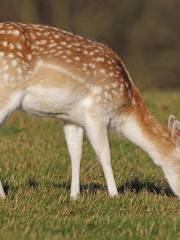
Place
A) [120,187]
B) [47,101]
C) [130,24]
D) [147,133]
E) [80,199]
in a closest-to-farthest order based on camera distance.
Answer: [80,199], [47,101], [147,133], [120,187], [130,24]

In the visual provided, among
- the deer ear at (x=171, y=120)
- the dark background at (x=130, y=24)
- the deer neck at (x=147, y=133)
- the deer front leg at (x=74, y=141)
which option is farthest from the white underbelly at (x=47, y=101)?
the dark background at (x=130, y=24)

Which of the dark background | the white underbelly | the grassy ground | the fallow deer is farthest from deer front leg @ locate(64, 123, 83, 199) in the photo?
the dark background

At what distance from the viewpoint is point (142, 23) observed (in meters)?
26.5

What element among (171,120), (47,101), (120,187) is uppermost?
(47,101)

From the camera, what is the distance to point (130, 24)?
26984 mm

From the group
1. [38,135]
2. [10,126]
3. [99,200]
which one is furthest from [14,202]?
[10,126]

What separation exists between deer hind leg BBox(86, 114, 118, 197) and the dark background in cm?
1777

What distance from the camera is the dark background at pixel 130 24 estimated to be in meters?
25.9

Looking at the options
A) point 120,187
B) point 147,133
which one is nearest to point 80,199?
point 147,133

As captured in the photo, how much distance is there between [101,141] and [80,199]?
31.7 inches

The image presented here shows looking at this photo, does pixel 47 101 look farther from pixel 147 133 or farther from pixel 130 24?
pixel 130 24

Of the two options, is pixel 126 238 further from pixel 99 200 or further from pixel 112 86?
pixel 112 86

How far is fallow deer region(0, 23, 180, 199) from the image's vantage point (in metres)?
6.52

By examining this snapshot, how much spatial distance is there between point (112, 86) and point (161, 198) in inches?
43.7
